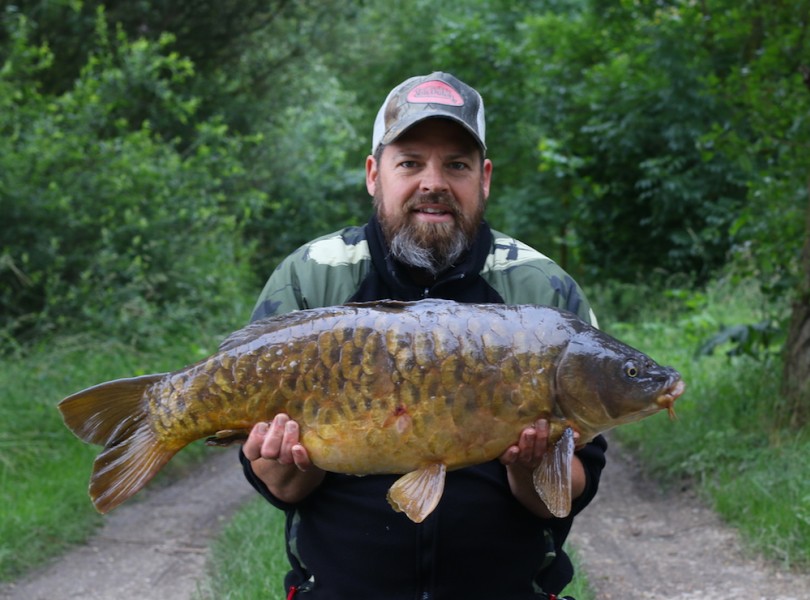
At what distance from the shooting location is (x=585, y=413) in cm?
212

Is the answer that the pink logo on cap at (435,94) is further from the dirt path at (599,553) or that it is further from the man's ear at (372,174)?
the dirt path at (599,553)

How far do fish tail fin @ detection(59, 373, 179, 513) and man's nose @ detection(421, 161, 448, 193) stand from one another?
0.85 metres

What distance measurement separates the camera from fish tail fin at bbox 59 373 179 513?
87.4 inches

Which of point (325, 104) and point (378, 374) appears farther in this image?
point (325, 104)

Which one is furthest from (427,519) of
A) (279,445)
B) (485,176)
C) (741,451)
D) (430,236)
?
(741,451)

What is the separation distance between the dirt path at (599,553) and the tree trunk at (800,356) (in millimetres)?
725

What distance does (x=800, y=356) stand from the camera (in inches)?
207

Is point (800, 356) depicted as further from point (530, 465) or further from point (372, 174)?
point (530, 465)

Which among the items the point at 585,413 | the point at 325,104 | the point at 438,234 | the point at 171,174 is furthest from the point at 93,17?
the point at 585,413

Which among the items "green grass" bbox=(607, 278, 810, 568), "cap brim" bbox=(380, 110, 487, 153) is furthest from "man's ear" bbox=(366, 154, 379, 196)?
"green grass" bbox=(607, 278, 810, 568)

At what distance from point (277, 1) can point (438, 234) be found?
10567mm

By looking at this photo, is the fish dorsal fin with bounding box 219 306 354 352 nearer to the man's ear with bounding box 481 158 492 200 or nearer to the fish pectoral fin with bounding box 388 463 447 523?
the fish pectoral fin with bounding box 388 463 447 523

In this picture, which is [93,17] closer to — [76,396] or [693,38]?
[693,38]

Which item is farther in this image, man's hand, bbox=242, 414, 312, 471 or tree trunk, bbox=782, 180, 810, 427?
tree trunk, bbox=782, 180, 810, 427
